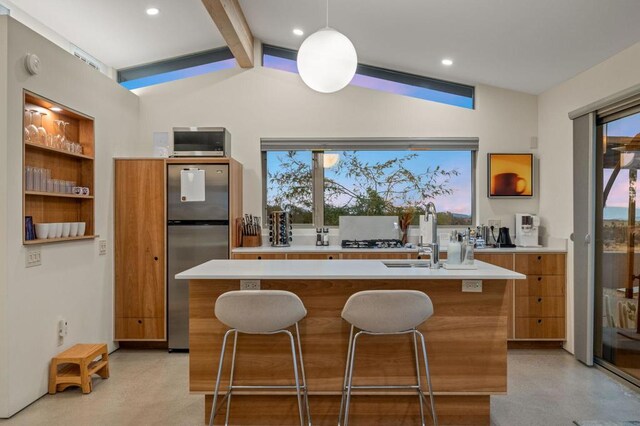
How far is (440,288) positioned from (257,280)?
1.11m

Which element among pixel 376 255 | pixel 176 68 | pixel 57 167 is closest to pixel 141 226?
pixel 57 167

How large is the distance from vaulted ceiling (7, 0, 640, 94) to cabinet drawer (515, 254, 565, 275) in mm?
1706

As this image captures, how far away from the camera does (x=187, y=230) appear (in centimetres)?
435

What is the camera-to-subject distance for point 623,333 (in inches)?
140

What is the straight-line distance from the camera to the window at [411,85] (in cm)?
510

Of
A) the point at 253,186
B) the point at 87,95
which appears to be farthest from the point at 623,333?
the point at 87,95

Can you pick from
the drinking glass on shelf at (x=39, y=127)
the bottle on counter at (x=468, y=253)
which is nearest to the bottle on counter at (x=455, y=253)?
the bottle on counter at (x=468, y=253)

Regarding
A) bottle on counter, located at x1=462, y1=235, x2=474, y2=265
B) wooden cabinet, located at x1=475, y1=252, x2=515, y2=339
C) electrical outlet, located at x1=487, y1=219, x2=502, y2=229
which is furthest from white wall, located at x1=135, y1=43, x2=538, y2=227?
bottle on counter, located at x1=462, y1=235, x2=474, y2=265

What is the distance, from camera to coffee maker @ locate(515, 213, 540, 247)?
464cm

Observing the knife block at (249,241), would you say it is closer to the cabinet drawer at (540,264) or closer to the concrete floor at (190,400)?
the concrete floor at (190,400)

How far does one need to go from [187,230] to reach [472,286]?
2.74 m

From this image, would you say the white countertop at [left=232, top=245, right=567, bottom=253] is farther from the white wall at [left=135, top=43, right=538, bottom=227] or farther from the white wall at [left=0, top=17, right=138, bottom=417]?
the white wall at [left=0, top=17, right=138, bottom=417]

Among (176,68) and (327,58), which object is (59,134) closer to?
(176,68)

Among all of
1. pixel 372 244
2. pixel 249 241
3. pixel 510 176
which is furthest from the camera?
pixel 510 176
